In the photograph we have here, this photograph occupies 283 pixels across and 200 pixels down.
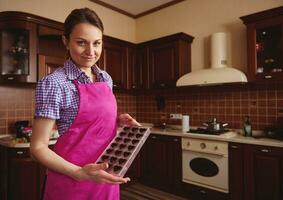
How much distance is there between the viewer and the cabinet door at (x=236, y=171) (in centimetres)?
238

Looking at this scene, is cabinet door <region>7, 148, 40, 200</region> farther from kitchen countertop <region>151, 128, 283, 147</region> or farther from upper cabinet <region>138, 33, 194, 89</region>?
upper cabinet <region>138, 33, 194, 89</region>

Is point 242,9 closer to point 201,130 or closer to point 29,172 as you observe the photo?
point 201,130

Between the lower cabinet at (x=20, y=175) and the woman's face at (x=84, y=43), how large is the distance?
187 centimetres

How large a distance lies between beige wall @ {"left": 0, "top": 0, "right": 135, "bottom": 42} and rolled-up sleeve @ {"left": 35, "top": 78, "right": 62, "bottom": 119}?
263 cm

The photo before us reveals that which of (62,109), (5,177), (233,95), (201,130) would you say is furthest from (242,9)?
(5,177)

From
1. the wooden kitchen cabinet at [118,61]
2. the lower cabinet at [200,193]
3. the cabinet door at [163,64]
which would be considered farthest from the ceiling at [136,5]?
the lower cabinet at [200,193]

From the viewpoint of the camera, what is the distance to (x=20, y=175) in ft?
7.41

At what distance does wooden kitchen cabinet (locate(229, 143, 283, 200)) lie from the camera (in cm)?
217

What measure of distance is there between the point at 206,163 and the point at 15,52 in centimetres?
251

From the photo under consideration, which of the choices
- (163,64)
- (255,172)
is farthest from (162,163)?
(163,64)

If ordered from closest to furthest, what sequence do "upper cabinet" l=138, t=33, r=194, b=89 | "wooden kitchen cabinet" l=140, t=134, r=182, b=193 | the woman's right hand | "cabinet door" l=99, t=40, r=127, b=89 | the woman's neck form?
1. the woman's right hand
2. the woman's neck
3. "wooden kitchen cabinet" l=140, t=134, r=182, b=193
4. "upper cabinet" l=138, t=33, r=194, b=89
5. "cabinet door" l=99, t=40, r=127, b=89

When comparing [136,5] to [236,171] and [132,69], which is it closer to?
[132,69]

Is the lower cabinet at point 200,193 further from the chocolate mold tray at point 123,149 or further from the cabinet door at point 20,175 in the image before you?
the chocolate mold tray at point 123,149

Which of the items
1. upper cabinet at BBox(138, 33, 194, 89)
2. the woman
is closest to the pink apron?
the woman
